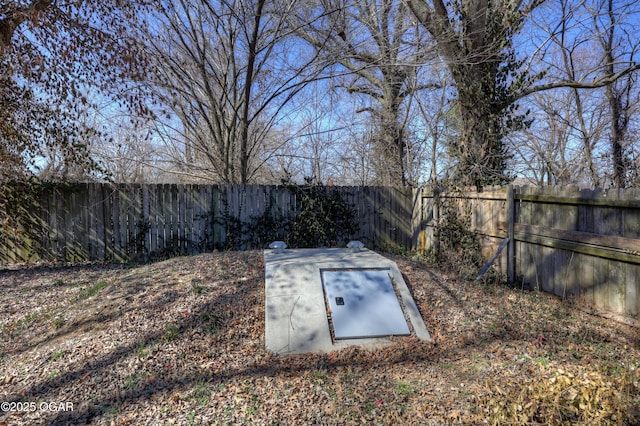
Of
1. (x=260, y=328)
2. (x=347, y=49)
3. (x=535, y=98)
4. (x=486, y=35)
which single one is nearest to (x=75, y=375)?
(x=260, y=328)

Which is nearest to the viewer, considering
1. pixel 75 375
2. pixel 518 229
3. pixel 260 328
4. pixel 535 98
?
pixel 75 375

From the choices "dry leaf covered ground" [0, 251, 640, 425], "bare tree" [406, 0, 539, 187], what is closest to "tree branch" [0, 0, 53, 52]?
"dry leaf covered ground" [0, 251, 640, 425]

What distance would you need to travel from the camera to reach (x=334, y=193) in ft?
28.5

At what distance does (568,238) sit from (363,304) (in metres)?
2.92

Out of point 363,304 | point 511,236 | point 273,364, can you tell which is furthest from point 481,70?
point 273,364

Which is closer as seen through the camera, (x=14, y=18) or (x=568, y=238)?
(x=568, y=238)

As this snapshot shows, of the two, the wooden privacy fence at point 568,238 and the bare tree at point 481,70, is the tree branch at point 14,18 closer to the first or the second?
the bare tree at point 481,70

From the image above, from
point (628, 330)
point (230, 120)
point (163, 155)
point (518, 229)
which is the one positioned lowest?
point (628, 330)

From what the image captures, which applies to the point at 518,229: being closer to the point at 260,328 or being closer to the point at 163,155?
the point at 260,328

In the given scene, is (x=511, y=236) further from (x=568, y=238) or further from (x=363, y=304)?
(x=363, y=304)

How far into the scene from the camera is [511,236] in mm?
5941

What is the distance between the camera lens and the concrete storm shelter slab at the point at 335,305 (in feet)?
11.9

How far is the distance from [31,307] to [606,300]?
6.86 m

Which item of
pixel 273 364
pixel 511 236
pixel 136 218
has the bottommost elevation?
pixel 273 364
